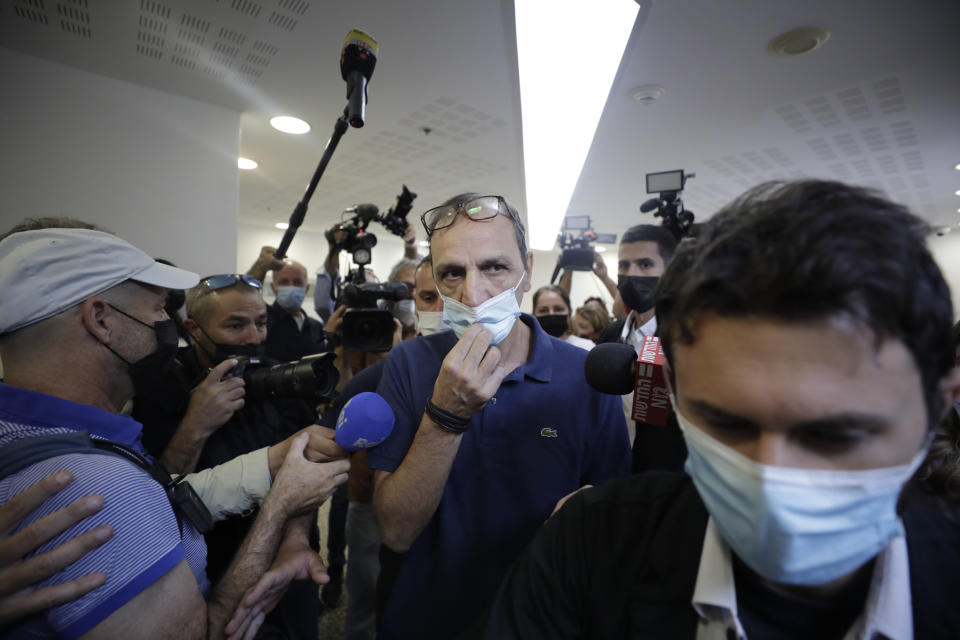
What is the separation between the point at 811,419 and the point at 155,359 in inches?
61.6

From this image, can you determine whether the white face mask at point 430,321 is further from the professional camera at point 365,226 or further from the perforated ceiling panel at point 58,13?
the perforated ceiling panel at point 58,13

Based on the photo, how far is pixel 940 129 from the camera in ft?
11.4

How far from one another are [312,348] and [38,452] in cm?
233

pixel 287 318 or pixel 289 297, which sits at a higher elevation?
pixel 289 297

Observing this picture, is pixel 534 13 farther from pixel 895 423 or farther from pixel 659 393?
pixel 895 423

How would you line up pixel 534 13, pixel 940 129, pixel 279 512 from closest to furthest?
1. pixel 279 512
2. pixel 534 13
3. pixel 940 129

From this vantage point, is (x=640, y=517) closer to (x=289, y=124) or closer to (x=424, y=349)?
(x=424, y=349)

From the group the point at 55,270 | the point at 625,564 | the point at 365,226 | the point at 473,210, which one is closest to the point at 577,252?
the point at 365,226

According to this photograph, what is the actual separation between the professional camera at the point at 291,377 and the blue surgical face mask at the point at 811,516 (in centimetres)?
119

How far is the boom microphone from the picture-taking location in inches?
30.9

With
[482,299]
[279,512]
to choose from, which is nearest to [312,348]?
[279,512]

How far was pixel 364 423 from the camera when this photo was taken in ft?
3.36

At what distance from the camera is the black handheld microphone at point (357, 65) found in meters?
1.34

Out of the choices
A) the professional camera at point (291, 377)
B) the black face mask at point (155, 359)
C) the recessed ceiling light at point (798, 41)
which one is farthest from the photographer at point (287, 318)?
the recessed ceiling light at point (798, 41)
